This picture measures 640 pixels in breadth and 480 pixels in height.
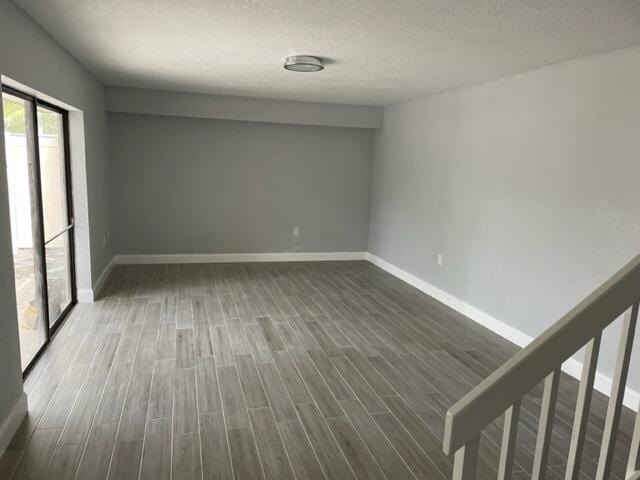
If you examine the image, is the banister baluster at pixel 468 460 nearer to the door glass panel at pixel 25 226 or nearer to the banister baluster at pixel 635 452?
the banister baluster at pixel 635 452

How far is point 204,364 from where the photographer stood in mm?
3484

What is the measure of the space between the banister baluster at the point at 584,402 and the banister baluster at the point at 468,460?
0.29m

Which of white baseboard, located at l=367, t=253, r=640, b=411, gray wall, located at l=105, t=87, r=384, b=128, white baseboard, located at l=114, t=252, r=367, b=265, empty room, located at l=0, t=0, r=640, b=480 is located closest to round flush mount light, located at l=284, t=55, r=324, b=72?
empty room, located at l=0, t=0, r=640, b=480

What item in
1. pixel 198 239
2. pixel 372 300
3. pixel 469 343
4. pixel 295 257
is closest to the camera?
pixel 469 343

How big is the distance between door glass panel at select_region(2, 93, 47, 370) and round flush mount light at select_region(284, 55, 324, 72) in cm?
191

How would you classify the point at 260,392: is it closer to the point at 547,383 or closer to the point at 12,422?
the point at 12,422

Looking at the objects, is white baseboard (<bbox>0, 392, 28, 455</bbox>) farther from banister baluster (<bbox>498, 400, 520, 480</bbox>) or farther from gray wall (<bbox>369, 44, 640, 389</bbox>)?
gray wall (<bbox>369, 44, 640, 389</bbox>)

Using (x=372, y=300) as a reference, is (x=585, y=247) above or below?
above

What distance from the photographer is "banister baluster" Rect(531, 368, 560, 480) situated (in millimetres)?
1086

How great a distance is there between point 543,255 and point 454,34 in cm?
194

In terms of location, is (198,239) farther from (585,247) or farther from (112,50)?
(585,247)

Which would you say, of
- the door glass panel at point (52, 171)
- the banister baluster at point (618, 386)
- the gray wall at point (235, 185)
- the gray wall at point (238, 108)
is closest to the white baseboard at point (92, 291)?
the door glass panel at point (52, 171)

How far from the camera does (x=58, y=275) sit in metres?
4.25

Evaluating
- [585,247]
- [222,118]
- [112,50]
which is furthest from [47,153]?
[585,247]
